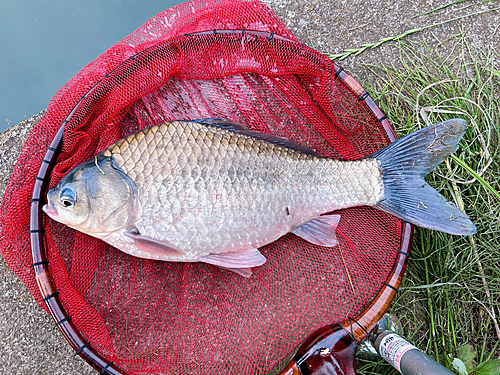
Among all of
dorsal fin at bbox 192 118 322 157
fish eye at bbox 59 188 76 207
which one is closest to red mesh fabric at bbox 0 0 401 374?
fish eye at bbox 59 188 76 207

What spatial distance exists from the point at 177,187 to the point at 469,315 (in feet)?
5.90

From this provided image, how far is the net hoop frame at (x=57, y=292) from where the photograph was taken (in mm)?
1473

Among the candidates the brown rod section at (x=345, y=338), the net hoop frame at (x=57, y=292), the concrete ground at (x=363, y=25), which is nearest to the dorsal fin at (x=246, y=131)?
the net hoop frame at (x=57, y=292)

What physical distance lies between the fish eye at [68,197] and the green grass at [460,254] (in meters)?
1.74

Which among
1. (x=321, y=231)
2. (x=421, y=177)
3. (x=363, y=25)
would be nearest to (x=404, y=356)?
(x=321, y=231)

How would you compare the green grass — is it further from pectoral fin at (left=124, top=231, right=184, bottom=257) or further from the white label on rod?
pectoral fin at (left=124, top=231, right=184, bottom=257)

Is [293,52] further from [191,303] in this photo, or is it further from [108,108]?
[191,303]

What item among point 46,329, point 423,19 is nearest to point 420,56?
point 423,19

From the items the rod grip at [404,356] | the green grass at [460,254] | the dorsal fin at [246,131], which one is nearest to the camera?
the rod grip at [404,356]

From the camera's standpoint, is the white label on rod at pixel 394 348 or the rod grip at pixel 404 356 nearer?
the rod grip at pixel 404 356

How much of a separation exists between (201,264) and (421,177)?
122 cm

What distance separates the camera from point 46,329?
6.33ft

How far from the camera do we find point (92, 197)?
1525mm

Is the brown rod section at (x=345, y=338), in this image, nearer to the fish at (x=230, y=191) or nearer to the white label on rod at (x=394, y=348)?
the white label on rod at (x=394, y=348)
